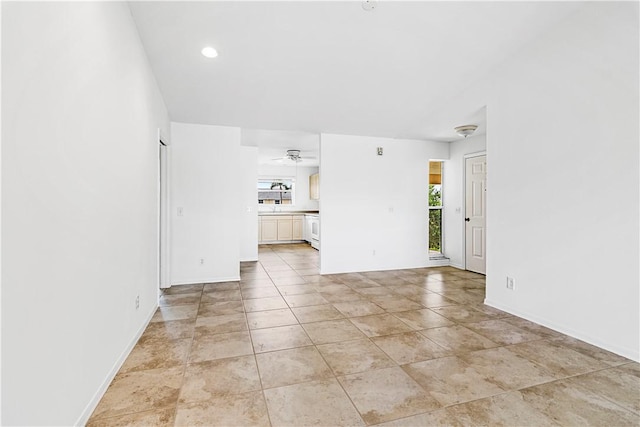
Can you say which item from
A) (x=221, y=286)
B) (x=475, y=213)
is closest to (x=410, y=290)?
(x=475, y=213)

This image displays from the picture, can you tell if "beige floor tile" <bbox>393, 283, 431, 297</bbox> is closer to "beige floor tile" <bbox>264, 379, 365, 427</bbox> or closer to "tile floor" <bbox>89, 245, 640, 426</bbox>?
"tile floor" <bbox>89, 245, 640, 426</bbox>

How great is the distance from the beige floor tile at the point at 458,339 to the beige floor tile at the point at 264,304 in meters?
1.63

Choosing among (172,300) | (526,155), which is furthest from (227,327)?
(526,155)

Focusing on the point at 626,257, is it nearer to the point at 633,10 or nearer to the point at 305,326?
the point at 633,10

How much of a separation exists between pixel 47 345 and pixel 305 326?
6.82 feet

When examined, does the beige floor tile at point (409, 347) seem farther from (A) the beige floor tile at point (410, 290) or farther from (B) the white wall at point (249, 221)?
(B) the white wall at point (249, 221)

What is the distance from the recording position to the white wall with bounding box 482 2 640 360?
247cm

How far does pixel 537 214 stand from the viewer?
3.16m

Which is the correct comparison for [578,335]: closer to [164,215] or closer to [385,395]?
[385,395]

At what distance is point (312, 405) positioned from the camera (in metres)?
1.86

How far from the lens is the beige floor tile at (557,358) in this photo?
2.27 m

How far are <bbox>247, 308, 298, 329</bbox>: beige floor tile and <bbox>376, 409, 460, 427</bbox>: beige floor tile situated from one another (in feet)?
5.22

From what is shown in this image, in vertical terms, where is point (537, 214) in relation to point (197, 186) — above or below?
below

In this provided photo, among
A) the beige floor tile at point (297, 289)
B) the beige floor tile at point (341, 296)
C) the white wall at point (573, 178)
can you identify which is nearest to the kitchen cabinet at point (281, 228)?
the beige floor tile at point (297, 289)
